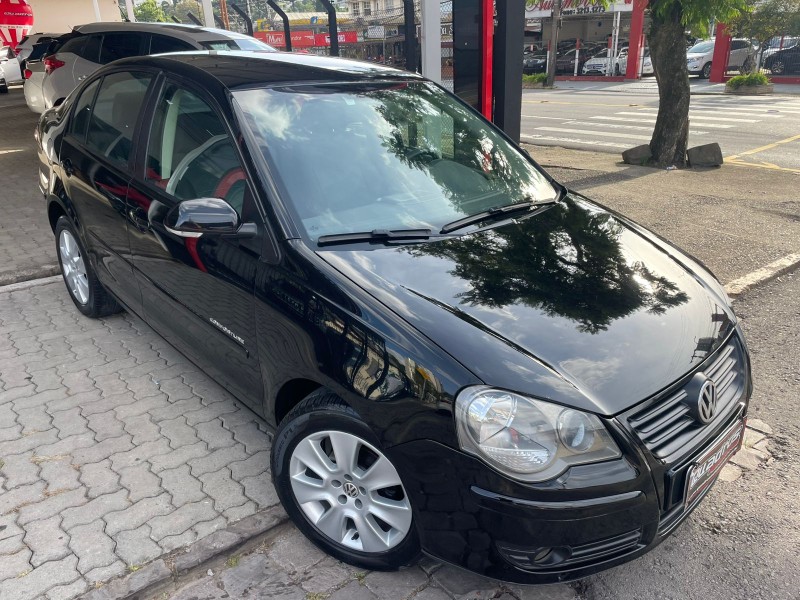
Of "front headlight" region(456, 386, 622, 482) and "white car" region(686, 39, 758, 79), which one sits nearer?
"front headlight" region(456, 386, 622, 482)

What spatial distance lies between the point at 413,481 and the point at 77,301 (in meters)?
3.57

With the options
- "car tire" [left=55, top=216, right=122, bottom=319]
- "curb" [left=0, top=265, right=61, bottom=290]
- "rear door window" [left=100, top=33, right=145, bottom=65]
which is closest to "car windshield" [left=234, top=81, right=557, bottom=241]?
"car tire" [left=55, top=216, right=122, bottom=319]

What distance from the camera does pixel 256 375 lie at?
9.29ft

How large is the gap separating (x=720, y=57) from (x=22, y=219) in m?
30.6

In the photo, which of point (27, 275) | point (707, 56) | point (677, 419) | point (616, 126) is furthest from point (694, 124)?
point (707, 56)

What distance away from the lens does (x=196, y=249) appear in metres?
3.00

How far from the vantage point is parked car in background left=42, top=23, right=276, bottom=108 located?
7.86m

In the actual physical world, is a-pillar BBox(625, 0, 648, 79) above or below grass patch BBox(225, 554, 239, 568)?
above

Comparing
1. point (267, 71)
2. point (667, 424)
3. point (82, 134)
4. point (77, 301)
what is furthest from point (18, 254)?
point (667, 424)

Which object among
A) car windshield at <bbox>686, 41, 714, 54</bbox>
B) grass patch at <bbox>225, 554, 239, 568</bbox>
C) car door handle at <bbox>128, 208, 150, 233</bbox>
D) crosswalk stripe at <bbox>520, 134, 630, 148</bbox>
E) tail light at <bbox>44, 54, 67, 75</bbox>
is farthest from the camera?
car windshield at <bbox>686, 41, 714, 54</bbox>

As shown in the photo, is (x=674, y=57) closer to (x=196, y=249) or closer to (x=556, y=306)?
(x=556, y=306)

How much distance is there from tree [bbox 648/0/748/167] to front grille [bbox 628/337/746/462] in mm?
8482

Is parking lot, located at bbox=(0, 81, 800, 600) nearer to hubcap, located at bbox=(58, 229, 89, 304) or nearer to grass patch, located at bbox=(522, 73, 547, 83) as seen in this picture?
hubcap, located at bbox=(58, 229, 89, 304)

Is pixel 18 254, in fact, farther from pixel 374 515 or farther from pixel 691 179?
pixel 691 179
